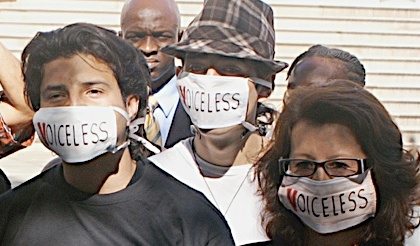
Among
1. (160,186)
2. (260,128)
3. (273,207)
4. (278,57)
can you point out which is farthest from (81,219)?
(278,57)

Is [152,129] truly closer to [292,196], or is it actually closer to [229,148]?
[229,148]

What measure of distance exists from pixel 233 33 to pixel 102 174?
3.69 ft

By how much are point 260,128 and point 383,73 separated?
8.33 meters

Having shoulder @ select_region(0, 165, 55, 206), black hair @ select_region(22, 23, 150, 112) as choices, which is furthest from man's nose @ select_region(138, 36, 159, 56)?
shoulder @ select_region(0, 165, 55, 206)

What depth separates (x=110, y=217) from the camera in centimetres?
283

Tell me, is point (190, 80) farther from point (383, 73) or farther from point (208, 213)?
point (383, 73)

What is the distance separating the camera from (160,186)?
9.70 ft

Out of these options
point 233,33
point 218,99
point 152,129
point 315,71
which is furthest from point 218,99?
point 315,71

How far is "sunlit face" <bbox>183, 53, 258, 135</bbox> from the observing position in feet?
12.2

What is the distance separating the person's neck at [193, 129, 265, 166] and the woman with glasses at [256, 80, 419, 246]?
0.71m

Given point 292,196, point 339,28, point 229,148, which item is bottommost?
point 339,28

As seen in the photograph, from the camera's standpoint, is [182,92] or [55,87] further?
[182,92]

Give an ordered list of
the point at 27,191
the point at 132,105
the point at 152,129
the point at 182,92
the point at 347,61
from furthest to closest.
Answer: the point at 347,61 → the point at 152,129 → the point at 182,92 → the point at 132,105 → the point at 27,191

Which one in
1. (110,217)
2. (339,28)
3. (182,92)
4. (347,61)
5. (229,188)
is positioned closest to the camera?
(110,217)
